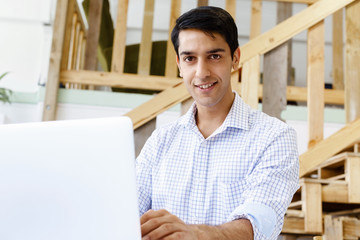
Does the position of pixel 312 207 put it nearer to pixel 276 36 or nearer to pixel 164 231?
pixel 276 36

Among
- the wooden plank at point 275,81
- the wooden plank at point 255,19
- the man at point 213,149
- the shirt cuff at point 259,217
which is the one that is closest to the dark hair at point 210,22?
the man at point 213,149

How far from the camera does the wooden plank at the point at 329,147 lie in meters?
1.85

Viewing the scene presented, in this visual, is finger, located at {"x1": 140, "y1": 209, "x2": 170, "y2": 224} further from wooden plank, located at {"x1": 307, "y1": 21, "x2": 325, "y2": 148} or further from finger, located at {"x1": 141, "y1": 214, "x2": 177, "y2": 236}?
wooden plank, located at {"x1": 307, "y1": 21, "x2": 325, "y2": 148}

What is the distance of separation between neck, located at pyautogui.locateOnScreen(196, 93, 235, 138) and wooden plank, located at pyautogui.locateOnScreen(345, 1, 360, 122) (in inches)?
39.2

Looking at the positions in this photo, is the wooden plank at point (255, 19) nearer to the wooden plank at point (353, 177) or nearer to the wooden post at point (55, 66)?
the wooden post at point (55, 66)

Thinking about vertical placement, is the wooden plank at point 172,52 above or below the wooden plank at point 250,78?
above

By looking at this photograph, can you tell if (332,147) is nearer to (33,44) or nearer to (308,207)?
(308,207)

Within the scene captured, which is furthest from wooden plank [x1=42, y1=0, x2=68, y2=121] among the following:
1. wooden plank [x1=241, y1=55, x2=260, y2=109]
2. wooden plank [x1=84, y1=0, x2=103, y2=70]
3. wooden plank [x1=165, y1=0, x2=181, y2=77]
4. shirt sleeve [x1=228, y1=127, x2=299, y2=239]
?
shirt sleeve [x1=228, y1=127, x2=299, y2=239]

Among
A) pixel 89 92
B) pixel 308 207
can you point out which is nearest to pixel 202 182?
pixel 308 207

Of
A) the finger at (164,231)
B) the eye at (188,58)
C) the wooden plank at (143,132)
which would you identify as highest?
the eye at (188,58)

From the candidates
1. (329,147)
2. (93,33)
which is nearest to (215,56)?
(329,147)

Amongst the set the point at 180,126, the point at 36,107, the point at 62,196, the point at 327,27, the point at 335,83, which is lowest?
the point at 62,196

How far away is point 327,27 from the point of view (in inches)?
231

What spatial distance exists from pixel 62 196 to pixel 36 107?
2.65 meters
